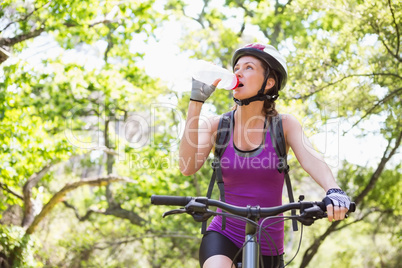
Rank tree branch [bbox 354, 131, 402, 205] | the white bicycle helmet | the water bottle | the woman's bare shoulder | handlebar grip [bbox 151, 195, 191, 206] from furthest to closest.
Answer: tree branch [bbox 354, 131, 402, 205] → the white bicycle helmet → the woman's bare shoulder → the water bottle → handlebar grip [bbox 151, 195, 191, 206]

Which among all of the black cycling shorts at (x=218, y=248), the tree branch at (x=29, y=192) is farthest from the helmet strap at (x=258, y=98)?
the tree branch at (x=29, y=192)

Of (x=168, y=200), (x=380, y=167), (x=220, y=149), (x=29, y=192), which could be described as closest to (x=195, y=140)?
(x=220, y=149)

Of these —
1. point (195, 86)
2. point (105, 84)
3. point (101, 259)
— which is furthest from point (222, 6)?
point (195, 86)

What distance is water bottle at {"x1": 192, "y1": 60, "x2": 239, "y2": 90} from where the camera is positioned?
263cm

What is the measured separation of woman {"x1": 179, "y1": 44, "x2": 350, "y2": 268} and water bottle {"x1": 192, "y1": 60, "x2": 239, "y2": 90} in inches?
3.0

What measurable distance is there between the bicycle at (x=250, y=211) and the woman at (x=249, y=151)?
28 cm

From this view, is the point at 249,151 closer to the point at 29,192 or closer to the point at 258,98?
the point at 258,98

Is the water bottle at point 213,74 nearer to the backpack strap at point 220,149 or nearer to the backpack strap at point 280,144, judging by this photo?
the backpack strap at point 220,149

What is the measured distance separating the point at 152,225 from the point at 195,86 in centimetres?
1084

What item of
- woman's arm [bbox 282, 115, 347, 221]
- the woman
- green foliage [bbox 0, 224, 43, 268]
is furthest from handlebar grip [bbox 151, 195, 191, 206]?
green foliage [bbox 0, 224, 43, 268]

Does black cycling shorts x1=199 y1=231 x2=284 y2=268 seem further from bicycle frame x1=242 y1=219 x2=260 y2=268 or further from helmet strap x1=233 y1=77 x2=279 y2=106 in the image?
helmet strap x1=233 y1=77 x2=279 y2=106

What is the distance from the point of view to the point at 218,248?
243cm

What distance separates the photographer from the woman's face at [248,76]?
282cm

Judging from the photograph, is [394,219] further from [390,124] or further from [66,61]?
[66,61]
